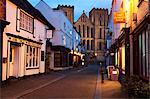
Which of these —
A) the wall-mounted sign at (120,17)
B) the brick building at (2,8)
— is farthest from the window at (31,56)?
the wall-mounted sign at (120,17)

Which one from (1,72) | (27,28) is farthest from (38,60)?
(1,72)

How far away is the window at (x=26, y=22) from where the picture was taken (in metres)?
27.6

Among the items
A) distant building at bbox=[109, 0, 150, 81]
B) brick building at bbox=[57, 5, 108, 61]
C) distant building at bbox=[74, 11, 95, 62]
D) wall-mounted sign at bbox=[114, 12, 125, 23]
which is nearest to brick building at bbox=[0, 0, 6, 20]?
wall-mounted sign at bbox=[114, 12, 125, 23]

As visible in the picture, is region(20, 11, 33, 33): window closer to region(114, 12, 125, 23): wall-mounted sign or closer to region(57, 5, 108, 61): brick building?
region(114, 12, 125, 23): wall-mounted sign

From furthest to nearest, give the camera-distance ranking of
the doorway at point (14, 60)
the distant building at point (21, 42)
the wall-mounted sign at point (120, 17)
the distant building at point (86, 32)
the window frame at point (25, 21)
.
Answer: the distant building at point (86, 32) → the window frame at point (25, 21) → the doorway at point (14, 60) → the wall-mounted sign at point (120, 17) → the distant building at point (21, 42)

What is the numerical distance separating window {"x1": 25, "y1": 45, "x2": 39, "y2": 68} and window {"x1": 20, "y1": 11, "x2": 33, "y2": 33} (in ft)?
5.29

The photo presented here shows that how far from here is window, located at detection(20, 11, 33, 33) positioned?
2758cm

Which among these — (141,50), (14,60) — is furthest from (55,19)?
(141,50)

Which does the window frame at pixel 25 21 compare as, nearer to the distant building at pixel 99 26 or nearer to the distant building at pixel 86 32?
the distant building at pixel 86 32

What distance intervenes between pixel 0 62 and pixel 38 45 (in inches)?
563

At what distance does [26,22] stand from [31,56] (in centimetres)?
380

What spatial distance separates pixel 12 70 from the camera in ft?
84.6

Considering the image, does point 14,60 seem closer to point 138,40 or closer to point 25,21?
point 25,21

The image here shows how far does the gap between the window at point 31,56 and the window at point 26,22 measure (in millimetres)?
1614
